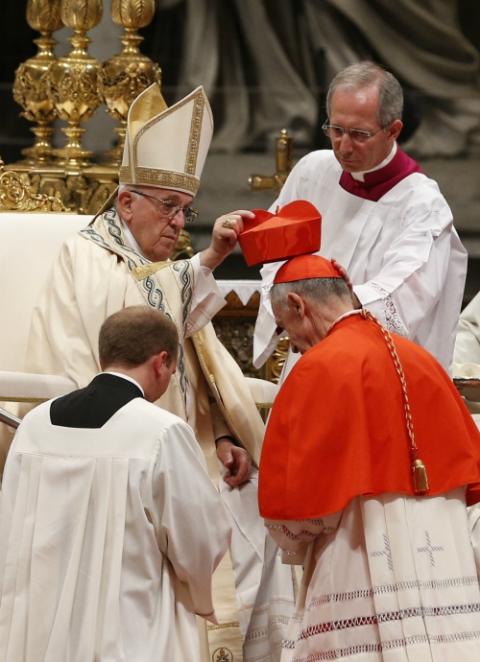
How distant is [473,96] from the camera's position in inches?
441

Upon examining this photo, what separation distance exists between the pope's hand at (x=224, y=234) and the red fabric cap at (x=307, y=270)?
57 centimetres

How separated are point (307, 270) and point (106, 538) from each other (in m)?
0.88

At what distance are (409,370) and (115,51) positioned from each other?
6.59m

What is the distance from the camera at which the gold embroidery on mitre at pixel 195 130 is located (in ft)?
18.4

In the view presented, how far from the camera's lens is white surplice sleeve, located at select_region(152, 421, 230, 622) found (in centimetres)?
412

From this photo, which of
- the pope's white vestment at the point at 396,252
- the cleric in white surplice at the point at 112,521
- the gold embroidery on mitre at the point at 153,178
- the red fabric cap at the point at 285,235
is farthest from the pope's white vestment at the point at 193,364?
the cleric in white surplice at the point at 112,521

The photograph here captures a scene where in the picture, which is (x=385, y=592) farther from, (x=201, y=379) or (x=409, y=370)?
(x=201, y=379)

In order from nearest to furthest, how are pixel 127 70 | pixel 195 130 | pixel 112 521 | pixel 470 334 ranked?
1. pixel 112 521
2. pixel 195 130
3. pixel 470 334
4. pixel 127 70

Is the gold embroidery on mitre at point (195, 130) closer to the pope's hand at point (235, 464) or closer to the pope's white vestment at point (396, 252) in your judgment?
the pope's white vestment at point (396, 252)

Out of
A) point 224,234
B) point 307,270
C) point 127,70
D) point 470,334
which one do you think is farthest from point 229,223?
point 127,70

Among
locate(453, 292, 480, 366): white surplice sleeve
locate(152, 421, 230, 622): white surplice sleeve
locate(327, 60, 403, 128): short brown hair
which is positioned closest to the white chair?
locate(327, 60, 403, 128): short brown hair

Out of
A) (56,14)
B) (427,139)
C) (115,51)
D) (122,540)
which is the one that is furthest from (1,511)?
(427,139)

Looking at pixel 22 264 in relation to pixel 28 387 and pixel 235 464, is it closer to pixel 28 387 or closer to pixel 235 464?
pixel 28 387

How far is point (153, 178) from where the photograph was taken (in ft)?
18.0
